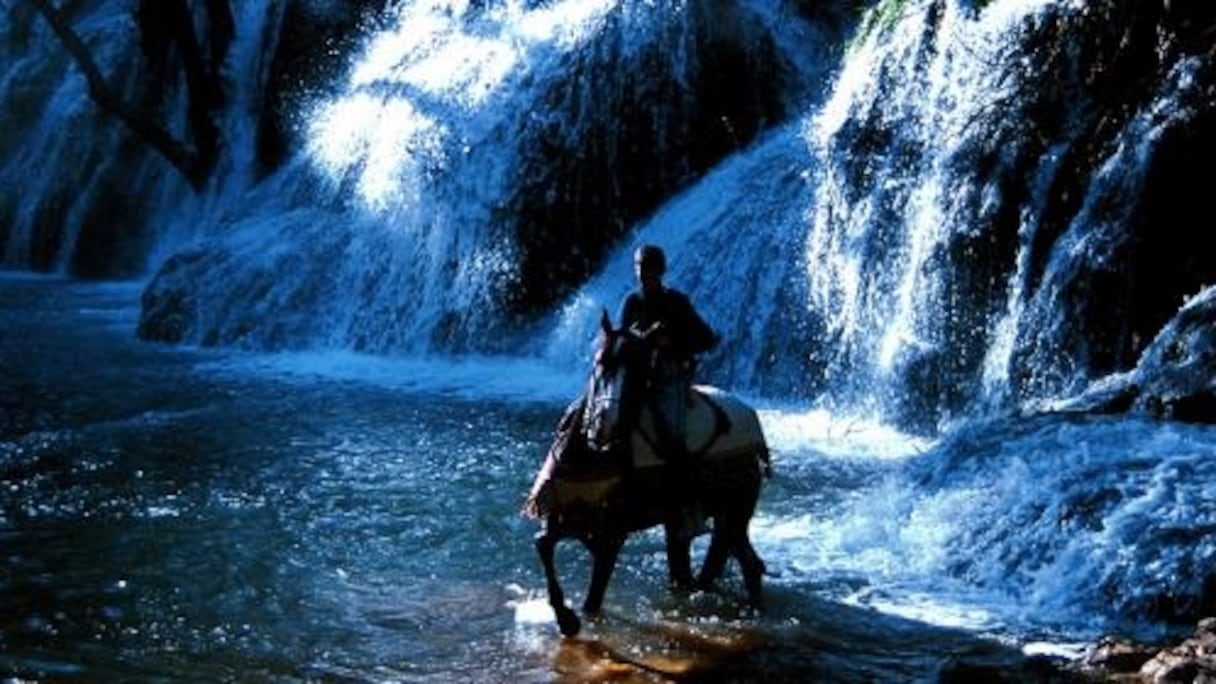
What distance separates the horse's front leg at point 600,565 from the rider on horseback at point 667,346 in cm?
55

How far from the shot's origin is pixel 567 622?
793 centimetres

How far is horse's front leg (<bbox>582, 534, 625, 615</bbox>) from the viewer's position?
26.4ft

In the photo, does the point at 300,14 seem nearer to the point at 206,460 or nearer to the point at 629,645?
the point at 206,460

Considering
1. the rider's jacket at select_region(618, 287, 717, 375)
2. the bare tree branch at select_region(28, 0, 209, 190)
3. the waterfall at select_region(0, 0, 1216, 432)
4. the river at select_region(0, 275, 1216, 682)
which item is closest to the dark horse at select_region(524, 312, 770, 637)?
the rider's jacket at select_region(618, 287, 717, 375)

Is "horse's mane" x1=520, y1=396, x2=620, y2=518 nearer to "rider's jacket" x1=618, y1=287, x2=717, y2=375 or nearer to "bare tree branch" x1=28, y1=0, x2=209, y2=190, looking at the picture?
"rider's jacket" x1=618, y1=287, x2=717, y2=375

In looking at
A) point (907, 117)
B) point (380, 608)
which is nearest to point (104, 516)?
point (380, 608)

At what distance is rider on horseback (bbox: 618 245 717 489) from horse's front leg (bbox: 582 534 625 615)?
1.81ft

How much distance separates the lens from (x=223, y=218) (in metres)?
26.7

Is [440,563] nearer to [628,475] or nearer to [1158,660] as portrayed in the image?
[628,475]

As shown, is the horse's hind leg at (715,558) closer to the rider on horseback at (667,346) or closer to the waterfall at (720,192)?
the rider on horseback at (667,346)

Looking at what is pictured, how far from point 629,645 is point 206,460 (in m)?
6.15

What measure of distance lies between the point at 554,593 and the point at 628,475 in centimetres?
73

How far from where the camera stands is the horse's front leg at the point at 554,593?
311 inches

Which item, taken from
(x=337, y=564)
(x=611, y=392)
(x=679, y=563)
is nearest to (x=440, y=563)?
(x=337, y=564)
